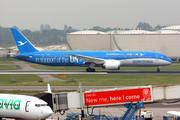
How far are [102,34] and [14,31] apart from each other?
2792 inches

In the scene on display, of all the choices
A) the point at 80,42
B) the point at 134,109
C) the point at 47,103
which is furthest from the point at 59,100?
Answer: the point at 80,42

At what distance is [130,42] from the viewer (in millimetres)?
132375

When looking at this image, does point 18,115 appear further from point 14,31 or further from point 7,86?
point 14,31

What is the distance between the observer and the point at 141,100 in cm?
2508

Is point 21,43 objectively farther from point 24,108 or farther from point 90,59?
point 24,108

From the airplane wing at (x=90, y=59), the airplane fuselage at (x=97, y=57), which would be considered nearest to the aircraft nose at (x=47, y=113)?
the airplane wing at (x=90, y=59)

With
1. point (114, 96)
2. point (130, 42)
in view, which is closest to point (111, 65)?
point (114, 96)

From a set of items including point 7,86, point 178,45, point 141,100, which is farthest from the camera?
point 178,45

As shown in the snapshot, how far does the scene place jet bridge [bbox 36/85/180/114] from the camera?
981 inches

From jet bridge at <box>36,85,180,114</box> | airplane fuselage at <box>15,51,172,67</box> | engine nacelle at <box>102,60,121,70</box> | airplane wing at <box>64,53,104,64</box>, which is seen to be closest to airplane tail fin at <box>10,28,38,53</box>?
airplane fuselage at <box>15,51,172,67</box>

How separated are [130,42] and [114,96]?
109m

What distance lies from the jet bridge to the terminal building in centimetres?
10680

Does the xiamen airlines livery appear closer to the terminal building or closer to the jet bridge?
the jet bridge

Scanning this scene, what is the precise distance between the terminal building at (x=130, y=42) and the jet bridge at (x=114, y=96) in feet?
350
